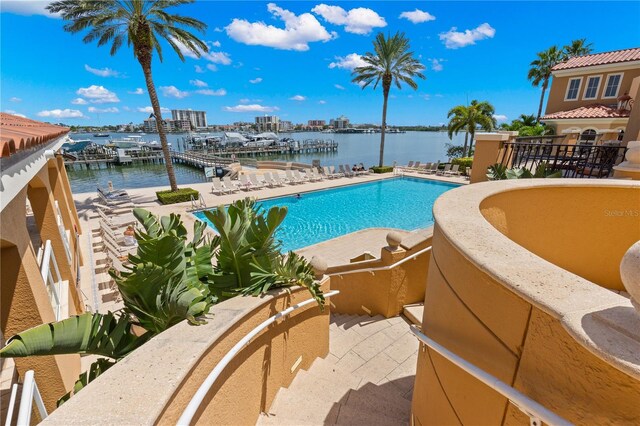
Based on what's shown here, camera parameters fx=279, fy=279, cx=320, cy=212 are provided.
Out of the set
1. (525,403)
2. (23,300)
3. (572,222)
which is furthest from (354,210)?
(525,403)

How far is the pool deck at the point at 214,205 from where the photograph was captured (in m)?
8.36

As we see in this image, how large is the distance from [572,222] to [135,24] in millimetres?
17665

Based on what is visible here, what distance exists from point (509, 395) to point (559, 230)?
315 centimetres

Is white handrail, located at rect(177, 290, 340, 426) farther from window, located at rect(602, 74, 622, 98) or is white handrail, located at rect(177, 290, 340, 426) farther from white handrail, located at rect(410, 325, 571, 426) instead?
window, located at rect(602, 74, 622, 98)

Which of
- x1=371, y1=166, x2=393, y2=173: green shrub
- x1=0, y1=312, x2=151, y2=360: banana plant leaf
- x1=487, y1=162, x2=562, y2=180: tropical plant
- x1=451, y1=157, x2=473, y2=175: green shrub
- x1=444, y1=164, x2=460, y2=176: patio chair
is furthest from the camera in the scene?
x1=371, y1=166, x2=393, y2=173: green shrub

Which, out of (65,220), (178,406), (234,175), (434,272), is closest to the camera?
(178,406)

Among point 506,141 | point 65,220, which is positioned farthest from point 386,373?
point 65,220

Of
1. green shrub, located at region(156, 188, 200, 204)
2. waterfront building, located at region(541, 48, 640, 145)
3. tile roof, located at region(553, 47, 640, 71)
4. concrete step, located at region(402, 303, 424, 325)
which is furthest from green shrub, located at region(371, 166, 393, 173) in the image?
concrete step, located at region(402, 303, 424, 325)

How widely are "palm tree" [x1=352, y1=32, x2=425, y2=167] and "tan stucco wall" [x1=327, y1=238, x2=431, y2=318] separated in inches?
814

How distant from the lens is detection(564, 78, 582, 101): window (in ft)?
52.5

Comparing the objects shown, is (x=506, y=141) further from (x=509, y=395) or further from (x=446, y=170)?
(x=446, y=170)

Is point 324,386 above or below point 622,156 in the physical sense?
below

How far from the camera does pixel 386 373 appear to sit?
456 cm

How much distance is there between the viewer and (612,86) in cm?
1484
